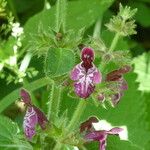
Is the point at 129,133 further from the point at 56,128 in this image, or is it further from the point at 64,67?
the point at 64,67

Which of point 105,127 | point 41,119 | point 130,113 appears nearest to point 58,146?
point 41,119

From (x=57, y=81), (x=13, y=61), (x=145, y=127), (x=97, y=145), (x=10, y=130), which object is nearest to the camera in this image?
(x=57, y=81)

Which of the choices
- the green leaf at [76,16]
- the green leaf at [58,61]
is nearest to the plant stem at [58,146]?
the green leaf at [58,61]

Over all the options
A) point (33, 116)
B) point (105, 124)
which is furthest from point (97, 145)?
point (33, 116)

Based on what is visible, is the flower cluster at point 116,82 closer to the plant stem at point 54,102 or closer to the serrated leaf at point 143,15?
the plant stem at point 54,102

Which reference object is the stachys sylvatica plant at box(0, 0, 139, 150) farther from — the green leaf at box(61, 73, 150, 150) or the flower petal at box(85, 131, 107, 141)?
the green leaf at box(61, 73, 150, 150)

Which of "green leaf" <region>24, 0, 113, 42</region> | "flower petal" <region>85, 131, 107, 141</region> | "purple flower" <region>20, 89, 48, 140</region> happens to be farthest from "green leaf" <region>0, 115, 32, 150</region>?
"green leaf" <region>24, 0, 113, 42</region>

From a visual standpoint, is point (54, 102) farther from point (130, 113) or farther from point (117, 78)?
point (130, 113)
